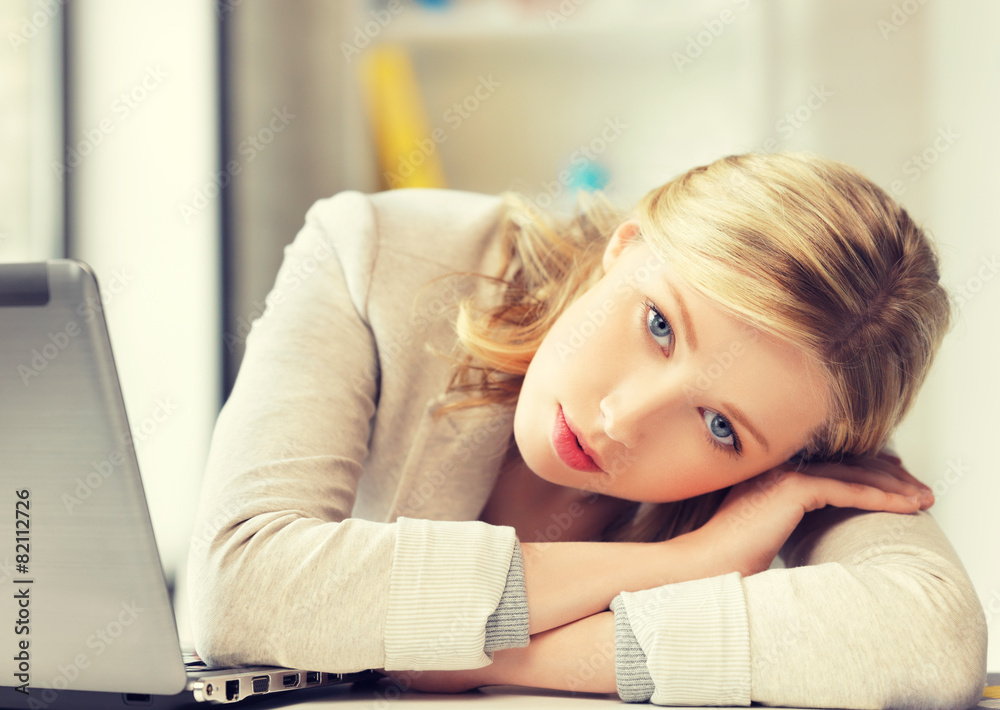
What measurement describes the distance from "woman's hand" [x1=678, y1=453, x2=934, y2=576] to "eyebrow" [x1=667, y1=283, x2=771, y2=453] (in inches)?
2.8

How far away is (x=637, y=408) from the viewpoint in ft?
2.29

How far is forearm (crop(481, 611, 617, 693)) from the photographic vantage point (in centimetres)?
62

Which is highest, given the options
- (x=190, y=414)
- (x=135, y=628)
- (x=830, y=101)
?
(x=830, y=101)

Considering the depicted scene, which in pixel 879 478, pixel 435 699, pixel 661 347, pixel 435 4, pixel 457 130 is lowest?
pixel 435 699

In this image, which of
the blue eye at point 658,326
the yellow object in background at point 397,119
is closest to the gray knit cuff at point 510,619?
the blue eye at point 658,326

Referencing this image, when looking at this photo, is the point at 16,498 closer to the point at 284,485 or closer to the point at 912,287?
the point at 284,485

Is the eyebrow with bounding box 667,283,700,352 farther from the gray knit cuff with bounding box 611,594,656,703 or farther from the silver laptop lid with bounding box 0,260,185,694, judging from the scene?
the silver laptop lid with bounding box 0,260,185,694

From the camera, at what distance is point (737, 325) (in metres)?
0.68

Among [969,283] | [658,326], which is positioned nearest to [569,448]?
[658,326]

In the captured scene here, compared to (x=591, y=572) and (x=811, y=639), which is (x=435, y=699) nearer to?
(x=591, y=572)

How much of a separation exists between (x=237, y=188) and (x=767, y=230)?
141 cm

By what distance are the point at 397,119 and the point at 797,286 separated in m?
1.29

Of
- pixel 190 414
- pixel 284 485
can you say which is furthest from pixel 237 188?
pixel 284 485

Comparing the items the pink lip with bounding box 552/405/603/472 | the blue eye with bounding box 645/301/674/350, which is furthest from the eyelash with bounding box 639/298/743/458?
the pink lip with bounding box 552/405/603/472
